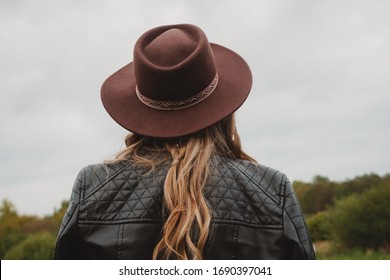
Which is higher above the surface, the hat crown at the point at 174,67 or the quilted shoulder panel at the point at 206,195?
the hat crown at the point at 174,67

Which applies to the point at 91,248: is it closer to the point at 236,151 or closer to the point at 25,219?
the point at 236,151

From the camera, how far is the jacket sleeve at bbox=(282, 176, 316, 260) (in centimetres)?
223

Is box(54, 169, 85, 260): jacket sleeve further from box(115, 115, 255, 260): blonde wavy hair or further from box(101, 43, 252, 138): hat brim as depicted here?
box(101, 43, 252, 138): hat brim

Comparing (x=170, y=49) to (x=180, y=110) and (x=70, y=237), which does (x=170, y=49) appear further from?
(x=70, y=237)

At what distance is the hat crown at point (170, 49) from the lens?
2.52 m

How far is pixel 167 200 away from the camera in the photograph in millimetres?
2195

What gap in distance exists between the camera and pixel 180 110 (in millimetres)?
2492

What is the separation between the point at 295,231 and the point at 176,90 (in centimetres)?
79

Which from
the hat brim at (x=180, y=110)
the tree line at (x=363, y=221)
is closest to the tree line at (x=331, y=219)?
the tree line at (x=363, y=221)

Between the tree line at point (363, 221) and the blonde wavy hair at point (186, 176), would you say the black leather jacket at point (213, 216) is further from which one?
the tree line at point (363, 221)

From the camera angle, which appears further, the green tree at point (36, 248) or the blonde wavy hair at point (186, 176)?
the green tree at point (36, 248)

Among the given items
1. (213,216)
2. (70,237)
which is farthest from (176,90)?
→ (70,237)

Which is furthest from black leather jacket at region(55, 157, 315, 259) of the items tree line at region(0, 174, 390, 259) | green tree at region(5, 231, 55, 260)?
green tree at region(5, 231, 55, 260)

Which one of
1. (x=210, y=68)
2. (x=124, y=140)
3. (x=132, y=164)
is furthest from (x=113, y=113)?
(x=210, y=68)
